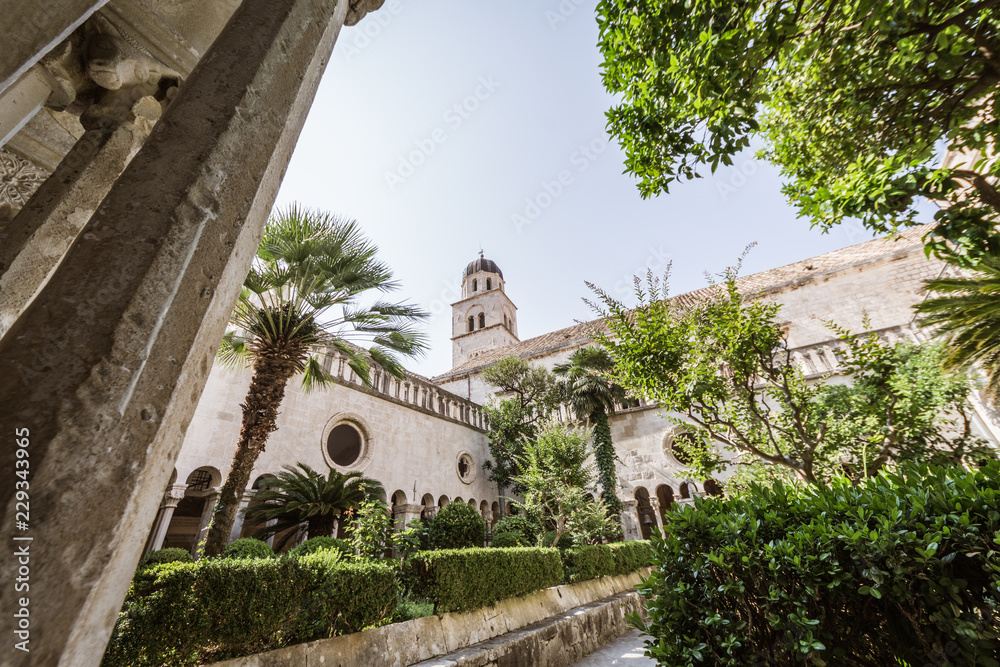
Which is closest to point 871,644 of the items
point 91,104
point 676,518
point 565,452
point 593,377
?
point 676,518

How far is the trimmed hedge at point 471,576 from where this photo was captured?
16.3ft

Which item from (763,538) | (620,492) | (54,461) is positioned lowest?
(763,538)

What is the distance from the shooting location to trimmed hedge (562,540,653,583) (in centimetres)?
827

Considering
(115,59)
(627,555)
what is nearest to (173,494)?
(115,59)

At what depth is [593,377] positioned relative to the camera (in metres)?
14.9

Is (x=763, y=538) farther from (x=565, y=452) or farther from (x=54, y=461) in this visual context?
(x=565, y=452)

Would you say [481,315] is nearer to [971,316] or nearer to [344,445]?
[344,445]

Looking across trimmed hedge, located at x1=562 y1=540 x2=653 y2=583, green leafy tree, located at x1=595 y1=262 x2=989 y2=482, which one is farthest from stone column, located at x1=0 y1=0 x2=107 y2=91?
trimmed hedge, located at x1=562 y1=540 x2=653 y2=583

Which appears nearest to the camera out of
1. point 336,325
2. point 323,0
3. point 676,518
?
point 323,0

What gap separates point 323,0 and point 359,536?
17.9ft

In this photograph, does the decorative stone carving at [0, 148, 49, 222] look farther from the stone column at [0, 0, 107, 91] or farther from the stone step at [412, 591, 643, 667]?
the stone step at [412, 591, 643, 667]

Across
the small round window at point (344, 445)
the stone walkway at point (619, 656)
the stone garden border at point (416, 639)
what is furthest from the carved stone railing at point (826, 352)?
the small round window at point (344, 445)

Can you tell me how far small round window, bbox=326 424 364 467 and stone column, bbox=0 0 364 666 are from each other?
33.0 feet

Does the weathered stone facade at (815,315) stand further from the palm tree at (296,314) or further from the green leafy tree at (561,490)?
the palm tree at (296,314)
